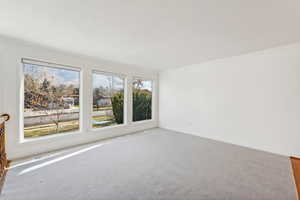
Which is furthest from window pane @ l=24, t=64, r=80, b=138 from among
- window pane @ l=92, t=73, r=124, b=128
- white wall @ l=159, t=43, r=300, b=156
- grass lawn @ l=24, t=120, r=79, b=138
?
white wall @ l=159, t=43, r=300, b=156

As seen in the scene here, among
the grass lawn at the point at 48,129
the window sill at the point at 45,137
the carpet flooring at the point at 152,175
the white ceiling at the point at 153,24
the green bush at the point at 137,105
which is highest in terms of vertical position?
the white ceiling at the point at 153,24

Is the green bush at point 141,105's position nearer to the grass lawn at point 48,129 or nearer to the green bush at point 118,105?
the green bush at point 118,105

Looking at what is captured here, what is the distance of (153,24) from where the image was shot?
6.76 ft

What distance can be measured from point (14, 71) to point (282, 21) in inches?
178

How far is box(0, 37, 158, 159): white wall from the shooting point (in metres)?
2.58

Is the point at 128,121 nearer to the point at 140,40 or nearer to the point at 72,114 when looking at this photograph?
the point at 72,114

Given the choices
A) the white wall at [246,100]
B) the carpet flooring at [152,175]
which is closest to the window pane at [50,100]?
the carpet flooring at [152,175]

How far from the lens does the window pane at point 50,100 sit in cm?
293

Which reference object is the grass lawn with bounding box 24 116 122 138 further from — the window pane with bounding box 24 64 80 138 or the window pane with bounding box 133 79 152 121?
the window pane with bounding box 133 79 152 121

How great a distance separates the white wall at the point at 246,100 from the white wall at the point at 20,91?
2622 mm

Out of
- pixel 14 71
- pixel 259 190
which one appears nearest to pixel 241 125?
pixel 259 190

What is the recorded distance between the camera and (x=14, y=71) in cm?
266

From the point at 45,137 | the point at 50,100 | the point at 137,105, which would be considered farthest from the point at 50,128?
the point at 137,105

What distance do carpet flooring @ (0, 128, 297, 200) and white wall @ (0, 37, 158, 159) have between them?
36 centimetres
